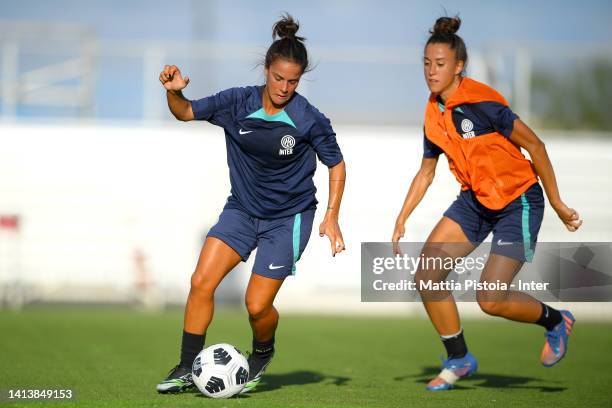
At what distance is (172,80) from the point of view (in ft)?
19.7

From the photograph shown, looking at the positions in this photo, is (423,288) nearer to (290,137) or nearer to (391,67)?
(290,137)

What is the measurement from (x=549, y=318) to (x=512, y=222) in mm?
787

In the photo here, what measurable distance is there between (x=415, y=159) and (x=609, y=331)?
16.3ft

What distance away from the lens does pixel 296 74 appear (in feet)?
19.9

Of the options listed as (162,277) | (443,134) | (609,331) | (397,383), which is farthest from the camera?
(162,277)

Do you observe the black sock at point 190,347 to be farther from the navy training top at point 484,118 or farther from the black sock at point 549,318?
the black sock at point 549,318

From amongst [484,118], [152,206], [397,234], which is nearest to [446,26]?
[484,118]

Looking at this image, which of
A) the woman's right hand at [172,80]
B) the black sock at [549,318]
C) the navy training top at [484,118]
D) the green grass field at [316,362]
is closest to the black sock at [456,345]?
the green grass field at [316,362]

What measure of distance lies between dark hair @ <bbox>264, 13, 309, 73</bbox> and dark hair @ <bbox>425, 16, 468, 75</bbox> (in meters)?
0.98

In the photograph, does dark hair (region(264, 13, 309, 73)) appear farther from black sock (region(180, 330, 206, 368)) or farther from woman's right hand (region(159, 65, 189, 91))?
black sock (region(180, 330, 206, 368))

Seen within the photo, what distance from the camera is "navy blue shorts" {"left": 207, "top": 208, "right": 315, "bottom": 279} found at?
638 centimetres

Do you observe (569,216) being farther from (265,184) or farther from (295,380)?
(295,380)

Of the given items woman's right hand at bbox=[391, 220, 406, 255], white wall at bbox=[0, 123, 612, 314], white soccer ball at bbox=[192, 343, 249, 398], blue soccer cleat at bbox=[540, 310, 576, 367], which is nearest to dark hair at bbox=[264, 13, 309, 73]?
woman's right hand at bbox=[391, 220, 406, 255]

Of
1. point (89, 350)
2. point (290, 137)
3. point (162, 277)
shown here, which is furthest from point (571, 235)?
point (290, 137)
